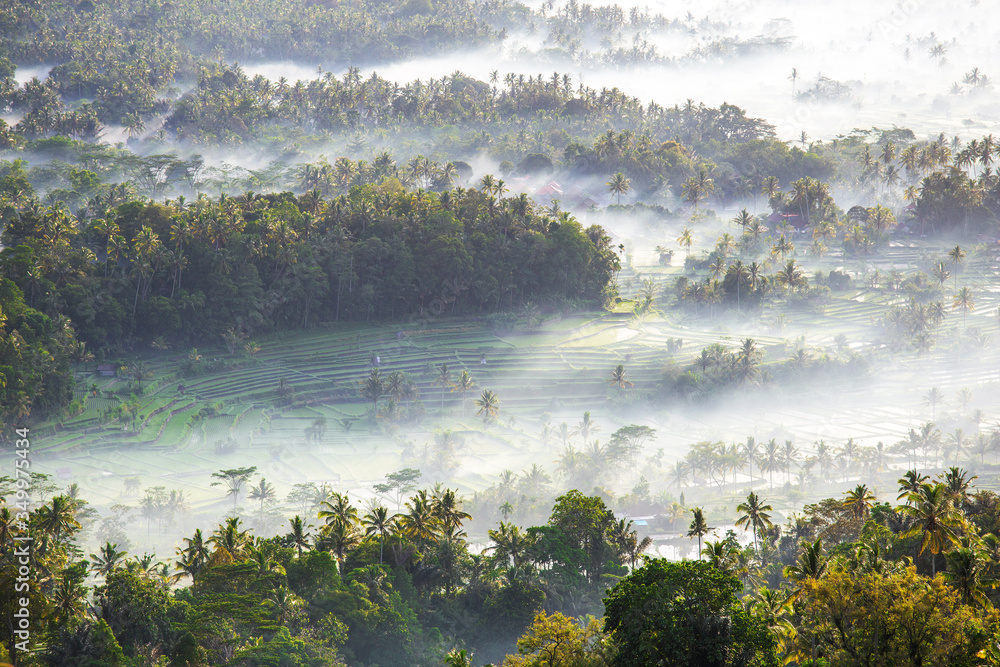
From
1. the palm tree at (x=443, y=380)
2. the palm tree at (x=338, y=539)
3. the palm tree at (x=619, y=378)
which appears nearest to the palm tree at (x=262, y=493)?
the palm tree at (x=338, y=539)

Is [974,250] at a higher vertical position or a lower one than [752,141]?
lower

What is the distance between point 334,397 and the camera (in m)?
104

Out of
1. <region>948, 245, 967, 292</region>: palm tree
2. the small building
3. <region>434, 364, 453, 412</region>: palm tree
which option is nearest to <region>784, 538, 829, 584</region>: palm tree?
<region>434, 364, 453, 412</region>: palm tree

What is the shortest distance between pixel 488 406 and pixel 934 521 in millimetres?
59460

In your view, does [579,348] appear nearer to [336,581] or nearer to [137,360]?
[137,360]

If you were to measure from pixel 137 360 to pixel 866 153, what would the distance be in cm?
13452

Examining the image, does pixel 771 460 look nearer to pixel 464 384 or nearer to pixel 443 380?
pixel 464 384

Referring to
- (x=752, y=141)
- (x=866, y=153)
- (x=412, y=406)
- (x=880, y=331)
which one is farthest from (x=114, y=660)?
(x=752, y=141)

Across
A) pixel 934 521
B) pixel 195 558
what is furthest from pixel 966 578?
pixel 195 558

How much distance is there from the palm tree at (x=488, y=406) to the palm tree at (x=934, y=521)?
58.4 metres

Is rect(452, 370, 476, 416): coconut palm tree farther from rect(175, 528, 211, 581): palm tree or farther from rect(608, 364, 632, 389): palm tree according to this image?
rect(175, 528, 211, 581): palm tree

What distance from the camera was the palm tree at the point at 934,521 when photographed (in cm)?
4581

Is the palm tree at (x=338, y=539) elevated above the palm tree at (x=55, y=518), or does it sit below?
below

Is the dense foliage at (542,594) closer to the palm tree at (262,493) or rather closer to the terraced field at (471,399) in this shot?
the palm tree at (262,493)
